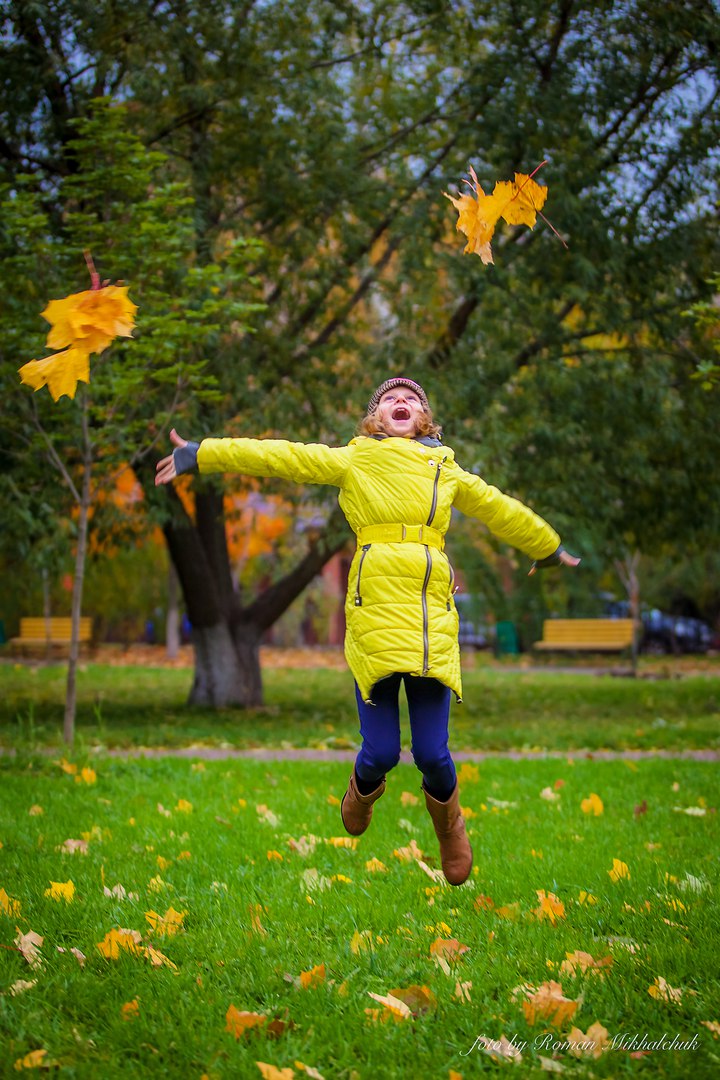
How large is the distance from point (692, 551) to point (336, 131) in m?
7.61

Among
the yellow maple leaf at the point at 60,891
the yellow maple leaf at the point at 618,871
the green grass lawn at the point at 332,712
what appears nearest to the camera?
the yellow maple leaf at the point at 60,891

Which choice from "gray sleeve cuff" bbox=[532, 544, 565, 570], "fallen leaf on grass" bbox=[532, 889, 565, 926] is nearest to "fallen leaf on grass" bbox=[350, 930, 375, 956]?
"fallen leaf on grass" bbox=[532, 889, 565, 926]

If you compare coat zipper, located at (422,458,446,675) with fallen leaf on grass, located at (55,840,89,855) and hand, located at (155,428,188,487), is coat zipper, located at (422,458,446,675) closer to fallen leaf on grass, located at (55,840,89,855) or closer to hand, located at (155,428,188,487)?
hand, located at (155,428,188,487)

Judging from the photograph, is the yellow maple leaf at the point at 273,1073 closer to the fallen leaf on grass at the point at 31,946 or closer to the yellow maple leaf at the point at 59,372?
the fallen leaf on grass at the point at 31,946

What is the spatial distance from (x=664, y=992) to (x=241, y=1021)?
1.31m

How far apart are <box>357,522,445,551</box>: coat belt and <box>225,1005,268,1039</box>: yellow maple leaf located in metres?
1.82

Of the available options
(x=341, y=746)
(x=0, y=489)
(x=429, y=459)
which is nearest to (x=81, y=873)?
(x=429, y=459)

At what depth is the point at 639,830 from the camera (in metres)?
5.82

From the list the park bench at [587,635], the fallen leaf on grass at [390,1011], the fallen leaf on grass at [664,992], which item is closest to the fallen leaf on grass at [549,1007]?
the fallen leaf on grass at [664,992]

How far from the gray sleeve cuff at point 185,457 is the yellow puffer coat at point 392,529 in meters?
0.03

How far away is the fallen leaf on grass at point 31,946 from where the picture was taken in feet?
12.0

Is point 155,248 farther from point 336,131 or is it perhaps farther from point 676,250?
point 676,250

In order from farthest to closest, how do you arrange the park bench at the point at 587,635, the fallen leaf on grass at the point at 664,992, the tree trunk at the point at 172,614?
the park bench at the point at 587,635
the tree trunk at the point at 172,614
the fallen leaf on grass at the point at 664,992

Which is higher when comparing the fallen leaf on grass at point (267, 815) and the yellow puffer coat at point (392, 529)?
the yellow puffer coat at point (392, 529)
